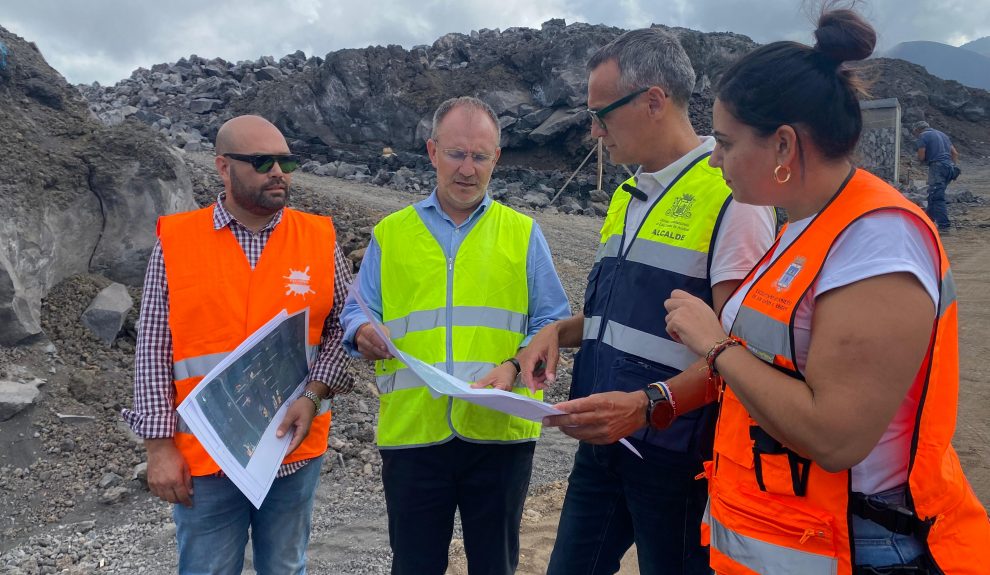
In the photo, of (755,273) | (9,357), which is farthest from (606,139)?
(9,357)

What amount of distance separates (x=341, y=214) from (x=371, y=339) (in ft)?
22.0

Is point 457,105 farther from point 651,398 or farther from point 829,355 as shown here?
point 829,355

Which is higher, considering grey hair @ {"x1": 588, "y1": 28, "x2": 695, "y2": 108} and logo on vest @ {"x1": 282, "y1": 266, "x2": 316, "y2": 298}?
grey hair @ {"x1": 588, "y1": 28, "x2": 695, "y2": 108}

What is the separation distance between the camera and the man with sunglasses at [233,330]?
99.7 inches

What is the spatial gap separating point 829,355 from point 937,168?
1470 centimetres

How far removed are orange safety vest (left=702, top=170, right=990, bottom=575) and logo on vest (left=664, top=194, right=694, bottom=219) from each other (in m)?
0.54

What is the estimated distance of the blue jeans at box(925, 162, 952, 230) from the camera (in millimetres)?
13531

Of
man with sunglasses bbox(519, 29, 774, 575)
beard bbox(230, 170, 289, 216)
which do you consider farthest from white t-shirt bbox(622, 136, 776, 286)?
beard bbox(230, 170, 289, 216)

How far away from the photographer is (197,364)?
2.59 meters

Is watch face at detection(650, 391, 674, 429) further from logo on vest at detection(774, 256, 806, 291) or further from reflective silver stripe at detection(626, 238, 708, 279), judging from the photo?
logo on vest at detection(774, 256, 806, 291)

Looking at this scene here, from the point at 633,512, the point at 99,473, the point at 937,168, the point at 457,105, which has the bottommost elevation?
the point at 99,473

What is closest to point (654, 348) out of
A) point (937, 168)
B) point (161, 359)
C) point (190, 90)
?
point (161, 359)

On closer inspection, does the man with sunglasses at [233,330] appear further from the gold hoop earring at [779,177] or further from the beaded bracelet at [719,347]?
the gold hoop earring at [779,177]

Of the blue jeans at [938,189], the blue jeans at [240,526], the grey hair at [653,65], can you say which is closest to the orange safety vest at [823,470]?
the grey hair at [653,65]
